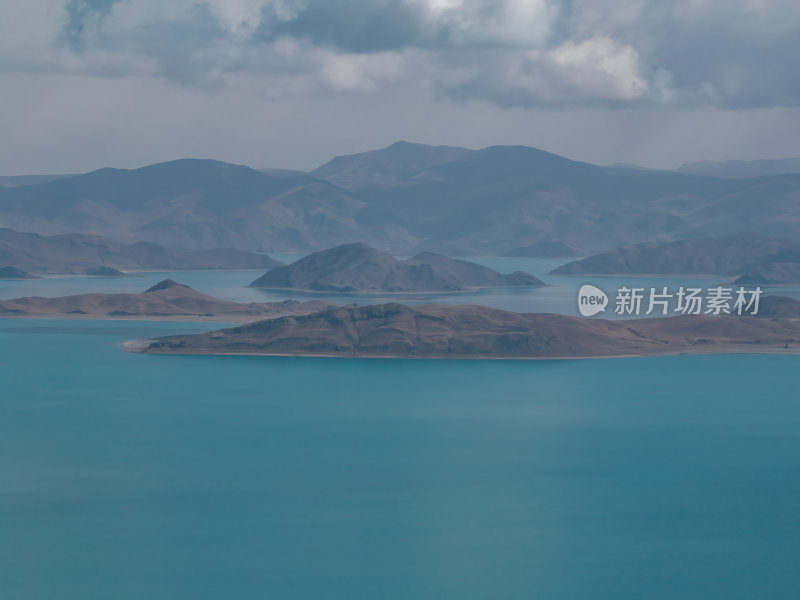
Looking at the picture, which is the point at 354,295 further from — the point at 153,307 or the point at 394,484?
the point at 394,484

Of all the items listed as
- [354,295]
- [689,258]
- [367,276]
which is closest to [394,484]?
[354,295]

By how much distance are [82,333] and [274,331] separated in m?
18.0

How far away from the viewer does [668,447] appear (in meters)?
43.5

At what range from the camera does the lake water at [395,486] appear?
1085 inches

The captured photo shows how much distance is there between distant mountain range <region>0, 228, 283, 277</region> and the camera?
165m

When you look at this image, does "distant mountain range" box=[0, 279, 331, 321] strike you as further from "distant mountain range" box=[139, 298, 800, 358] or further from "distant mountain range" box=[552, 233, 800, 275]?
"distant mountain range" box=[552, 233, 800, 275]

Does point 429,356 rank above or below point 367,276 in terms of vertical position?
below

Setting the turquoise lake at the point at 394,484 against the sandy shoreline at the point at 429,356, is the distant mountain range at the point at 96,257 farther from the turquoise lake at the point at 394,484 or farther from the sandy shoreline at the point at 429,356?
the turquoise lake at the point at 394,484

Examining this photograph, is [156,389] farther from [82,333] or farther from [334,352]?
[82,333]

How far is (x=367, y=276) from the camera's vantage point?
440 feet

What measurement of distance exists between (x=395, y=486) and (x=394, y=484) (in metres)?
0.28

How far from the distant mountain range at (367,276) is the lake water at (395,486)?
69900mm

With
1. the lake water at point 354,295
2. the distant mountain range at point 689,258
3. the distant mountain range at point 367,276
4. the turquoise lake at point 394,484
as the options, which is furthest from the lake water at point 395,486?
the distant mountain range at point 689,258

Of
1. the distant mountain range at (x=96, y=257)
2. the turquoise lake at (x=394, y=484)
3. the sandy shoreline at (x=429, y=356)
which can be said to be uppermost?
the distant mountain range at (x=96, y=257)
